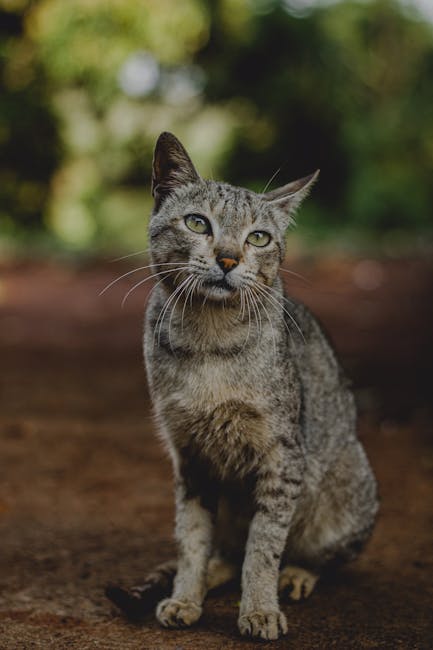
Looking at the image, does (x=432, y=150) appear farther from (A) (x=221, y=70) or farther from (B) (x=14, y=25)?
(B) (x=14, y=25)

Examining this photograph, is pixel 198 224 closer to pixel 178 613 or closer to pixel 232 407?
pixel 232 407

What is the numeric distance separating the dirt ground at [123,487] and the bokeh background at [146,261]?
16mm

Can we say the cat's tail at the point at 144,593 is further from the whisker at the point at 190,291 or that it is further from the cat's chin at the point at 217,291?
the cat's chin at the point at 217,291

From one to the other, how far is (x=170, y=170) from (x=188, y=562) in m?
1.55

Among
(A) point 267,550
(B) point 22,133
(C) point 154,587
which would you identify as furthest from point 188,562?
(B) point 22,133

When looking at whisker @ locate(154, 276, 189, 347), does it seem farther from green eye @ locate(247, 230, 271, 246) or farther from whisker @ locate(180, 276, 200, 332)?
green eye @ locate(247, 230, 271, 246)

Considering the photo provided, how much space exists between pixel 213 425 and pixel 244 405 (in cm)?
14

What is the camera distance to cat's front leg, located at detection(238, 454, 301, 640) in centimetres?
278

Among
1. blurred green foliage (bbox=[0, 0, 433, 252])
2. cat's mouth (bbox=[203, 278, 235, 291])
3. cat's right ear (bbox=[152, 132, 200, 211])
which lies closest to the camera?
cat's mouth (bbox=[203, 278, 235, 291])

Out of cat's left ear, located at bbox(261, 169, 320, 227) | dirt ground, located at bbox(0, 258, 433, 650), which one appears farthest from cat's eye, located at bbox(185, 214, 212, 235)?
dirt ground, located at bbox(0, 258, 433, 650)

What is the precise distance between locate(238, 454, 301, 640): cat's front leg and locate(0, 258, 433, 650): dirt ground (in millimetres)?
94

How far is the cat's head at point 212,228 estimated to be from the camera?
9.36ft

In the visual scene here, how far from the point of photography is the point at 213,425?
115 inches

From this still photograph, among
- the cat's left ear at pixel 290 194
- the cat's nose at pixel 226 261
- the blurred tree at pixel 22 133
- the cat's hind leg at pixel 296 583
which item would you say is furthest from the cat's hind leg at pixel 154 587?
the blurred tree at pixel 22 133
